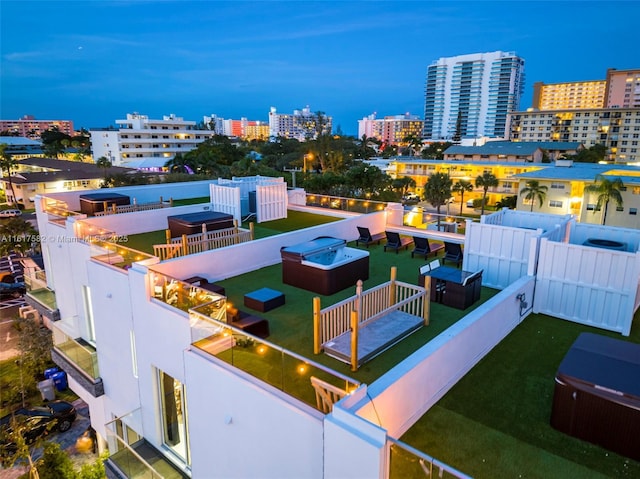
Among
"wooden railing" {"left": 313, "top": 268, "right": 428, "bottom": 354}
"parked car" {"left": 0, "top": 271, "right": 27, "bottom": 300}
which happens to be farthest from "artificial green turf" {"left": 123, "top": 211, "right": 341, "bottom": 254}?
"parked car" {"left": 0, "top": 271, "right": 27, "bottom": 300}

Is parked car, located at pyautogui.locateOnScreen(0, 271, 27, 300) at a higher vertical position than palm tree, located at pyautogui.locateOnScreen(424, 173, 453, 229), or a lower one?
lower

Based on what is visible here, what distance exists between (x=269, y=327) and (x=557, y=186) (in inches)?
1769

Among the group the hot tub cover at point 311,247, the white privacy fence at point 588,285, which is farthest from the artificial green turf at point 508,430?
the hot tub cover at point 311,247

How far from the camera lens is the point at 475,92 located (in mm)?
153125

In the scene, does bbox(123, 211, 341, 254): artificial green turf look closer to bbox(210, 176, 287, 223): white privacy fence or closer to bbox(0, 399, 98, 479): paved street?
bbox(210, 176, 287, 223): white privacy fence

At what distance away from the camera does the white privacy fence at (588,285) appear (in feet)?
29.1

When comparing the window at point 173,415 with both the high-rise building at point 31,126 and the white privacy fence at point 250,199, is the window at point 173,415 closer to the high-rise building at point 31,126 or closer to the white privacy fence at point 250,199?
the white privacy fence at point 250,199

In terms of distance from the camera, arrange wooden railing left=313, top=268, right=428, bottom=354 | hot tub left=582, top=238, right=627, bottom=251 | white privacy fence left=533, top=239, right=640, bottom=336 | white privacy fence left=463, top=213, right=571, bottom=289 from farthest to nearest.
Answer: white privacy fence left=463, top=213, right=571, bottom=289 < hot tub left=582, top=238, right=627, bottom=251 < white privacy fence left=533, top=239, right=640, bottom=336 < wooden railing left=313, top=268, right=428, bottom=354

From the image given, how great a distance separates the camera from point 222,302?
24.5 ft

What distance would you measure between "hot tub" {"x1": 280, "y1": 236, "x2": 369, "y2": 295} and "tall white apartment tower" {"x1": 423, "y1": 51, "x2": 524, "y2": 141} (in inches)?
5742

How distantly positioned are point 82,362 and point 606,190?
4409 centimetres

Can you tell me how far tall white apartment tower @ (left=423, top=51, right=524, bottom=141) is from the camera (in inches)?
5842

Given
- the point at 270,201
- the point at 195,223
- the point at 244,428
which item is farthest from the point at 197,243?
the point at 244,428

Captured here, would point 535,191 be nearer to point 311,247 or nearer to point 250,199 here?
point 250,199
